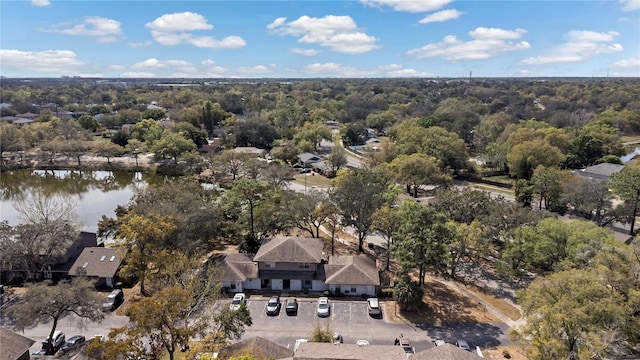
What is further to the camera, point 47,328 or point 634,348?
point 47,328

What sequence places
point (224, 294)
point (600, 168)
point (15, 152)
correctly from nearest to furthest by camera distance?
point (224, 294), point (600, 168), point (15, 152)

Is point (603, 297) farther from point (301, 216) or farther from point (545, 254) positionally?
point (301, 216)

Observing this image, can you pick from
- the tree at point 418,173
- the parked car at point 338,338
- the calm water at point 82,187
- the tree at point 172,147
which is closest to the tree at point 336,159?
the tree at point 418,173

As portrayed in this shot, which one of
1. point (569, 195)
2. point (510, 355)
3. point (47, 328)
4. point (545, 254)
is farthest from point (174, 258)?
point (569, 195)

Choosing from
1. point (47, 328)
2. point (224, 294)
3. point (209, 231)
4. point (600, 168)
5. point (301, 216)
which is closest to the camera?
point (47, 328)

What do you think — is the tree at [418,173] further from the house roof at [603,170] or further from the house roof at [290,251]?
the house roof at [290,251]

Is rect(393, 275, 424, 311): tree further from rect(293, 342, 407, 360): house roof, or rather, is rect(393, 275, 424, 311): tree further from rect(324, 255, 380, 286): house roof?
rect(293, 342, 407, 360): house roof

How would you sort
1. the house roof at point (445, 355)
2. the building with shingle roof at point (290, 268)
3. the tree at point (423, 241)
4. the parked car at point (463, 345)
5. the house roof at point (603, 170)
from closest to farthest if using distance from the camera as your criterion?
the house roof at point (445, 355), the parked car at point (463, 345), the tree at point (423, 241), the building with shingle roof at point (290, 268), the house roof at point (603, 170)
